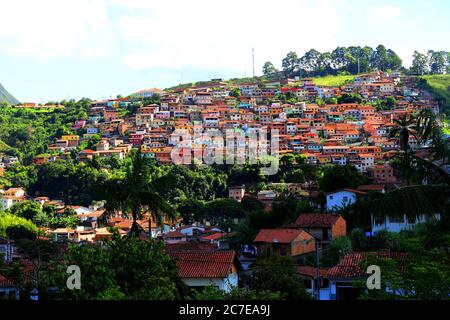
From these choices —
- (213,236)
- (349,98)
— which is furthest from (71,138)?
(213,236)

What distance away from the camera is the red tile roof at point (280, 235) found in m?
18.9

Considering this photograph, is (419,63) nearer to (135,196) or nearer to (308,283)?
(308,283)

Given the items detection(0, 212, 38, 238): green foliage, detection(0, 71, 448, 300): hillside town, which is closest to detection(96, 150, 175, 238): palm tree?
detection(0, 71, 448, 300): hillside town

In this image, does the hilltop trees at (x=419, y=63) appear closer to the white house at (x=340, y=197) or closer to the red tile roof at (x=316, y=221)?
the white house at (x=340, y=197)

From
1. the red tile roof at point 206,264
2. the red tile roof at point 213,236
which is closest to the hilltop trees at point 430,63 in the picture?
the red tile roof at point 213,236

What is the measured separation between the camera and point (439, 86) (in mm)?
74812

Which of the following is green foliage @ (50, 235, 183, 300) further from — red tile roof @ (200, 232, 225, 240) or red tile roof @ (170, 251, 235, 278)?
red tile roof @ (200, 232, 225, 240)

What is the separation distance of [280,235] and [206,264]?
7.46m

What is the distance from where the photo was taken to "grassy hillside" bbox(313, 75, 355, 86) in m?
85.2

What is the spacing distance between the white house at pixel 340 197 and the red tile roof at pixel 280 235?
731 centimetres

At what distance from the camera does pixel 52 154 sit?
63625 millimetres

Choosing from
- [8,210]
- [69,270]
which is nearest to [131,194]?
[69,270]
